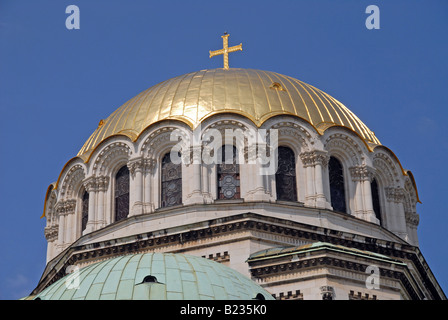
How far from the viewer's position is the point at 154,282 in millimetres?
29969

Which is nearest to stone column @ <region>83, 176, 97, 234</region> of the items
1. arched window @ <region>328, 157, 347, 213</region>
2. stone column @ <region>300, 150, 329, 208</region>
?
stone column @ <region>300, 150, 329, 208</region>

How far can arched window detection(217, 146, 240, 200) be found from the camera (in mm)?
43219

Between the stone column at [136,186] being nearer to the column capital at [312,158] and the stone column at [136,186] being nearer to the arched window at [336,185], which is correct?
the column capital at [312,158]

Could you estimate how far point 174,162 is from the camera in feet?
145

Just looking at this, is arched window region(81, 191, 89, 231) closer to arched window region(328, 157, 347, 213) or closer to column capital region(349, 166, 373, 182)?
arched window region(328, 157, 347, 213)

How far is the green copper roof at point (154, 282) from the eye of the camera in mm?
29719

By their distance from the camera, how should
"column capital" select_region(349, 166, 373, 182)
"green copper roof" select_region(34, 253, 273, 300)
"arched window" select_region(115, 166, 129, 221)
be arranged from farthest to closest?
"column capital" select_region(349, 166, 373, 182), "arched window" select_region(115, 166, 129, 221), "green copper roof" select_region(34, 253, 273, 300)

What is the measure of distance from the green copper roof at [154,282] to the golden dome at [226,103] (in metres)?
12.6

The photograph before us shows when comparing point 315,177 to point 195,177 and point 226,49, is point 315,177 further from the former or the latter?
point 226,49

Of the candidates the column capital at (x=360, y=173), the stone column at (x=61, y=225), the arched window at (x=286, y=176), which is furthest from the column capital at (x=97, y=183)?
the column capital at (x=360, y=173)

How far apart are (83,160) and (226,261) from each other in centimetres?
847

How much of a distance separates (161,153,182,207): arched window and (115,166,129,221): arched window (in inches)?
57.6

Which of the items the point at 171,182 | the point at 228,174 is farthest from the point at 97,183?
the point at 228,174
